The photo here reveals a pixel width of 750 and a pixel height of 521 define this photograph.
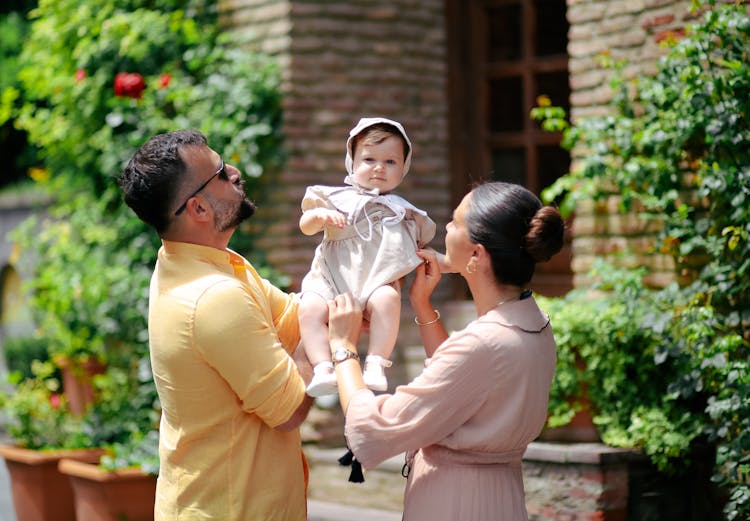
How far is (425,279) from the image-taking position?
324 cm

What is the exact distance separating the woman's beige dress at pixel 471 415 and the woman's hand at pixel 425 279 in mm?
371

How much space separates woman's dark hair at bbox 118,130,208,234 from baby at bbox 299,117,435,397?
17.3 inches

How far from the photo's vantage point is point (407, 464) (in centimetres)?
312

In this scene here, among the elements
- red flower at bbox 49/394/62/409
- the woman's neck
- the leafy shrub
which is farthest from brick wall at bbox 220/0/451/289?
the leafy shrub

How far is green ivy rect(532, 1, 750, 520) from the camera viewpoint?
4.49 metres

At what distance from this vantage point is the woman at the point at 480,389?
9.14 ft

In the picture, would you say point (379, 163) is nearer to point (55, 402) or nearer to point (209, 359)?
point (209, 359)

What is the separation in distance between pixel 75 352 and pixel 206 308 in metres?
4.75

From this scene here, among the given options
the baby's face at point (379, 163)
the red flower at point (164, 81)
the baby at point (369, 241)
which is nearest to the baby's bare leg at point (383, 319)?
the baby at point (369, 241)

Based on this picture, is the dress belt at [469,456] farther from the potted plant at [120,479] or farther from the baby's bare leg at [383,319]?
the potted plant at [120,479]

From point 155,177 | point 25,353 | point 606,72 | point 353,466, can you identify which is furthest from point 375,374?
point 25,353

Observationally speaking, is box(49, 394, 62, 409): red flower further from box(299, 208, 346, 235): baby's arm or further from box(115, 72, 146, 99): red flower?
box(299, 208, 346, 235): baby's arm

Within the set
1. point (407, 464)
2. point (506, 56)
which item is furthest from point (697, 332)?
point (506, 56)

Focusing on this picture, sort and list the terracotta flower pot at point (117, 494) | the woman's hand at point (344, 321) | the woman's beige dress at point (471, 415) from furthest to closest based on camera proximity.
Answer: the terracotta flower pot at point (117, 494) < the woman's hand at point (344, 321) < the woman's beige dress at point (471, 415)
